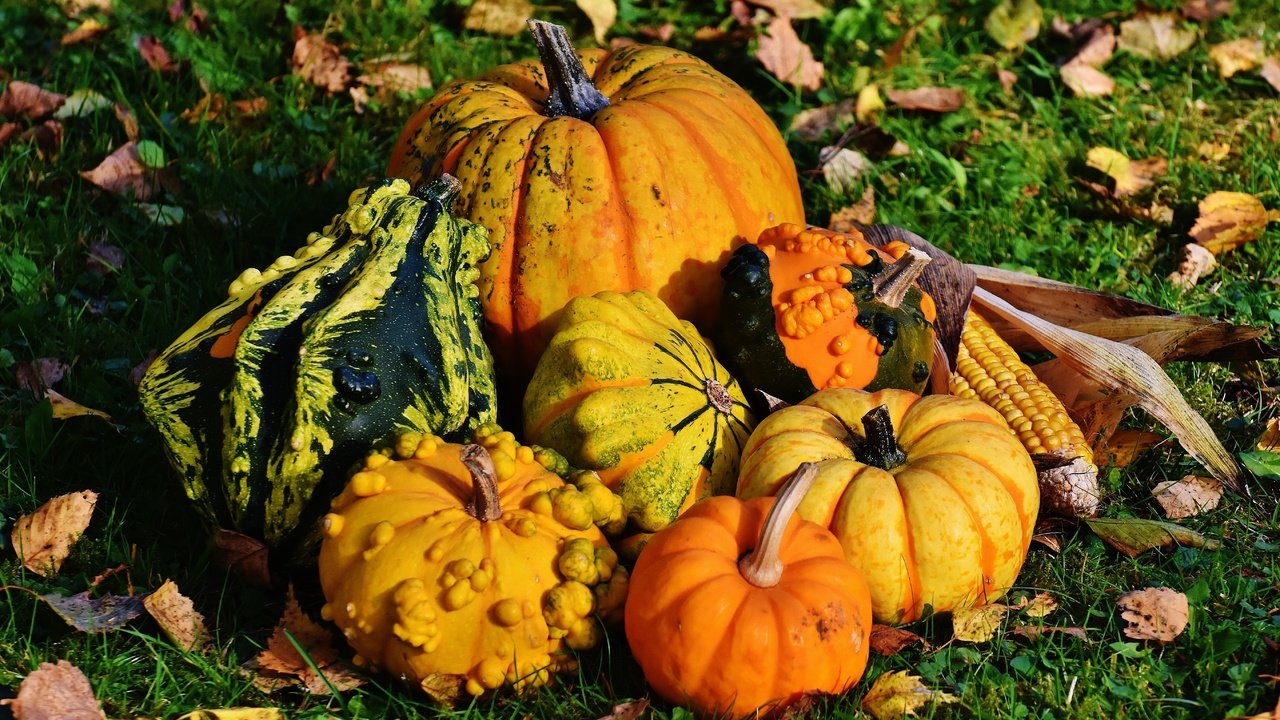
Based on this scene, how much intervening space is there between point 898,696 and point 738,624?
48 cm

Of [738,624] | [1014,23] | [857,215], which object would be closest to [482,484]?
[738,624]

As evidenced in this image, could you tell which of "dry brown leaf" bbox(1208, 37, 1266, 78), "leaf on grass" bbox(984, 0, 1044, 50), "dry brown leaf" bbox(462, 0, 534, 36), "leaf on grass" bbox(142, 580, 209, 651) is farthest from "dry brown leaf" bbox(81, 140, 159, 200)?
"dry brown leaf" bbox(1208, 37, 1266, 78)

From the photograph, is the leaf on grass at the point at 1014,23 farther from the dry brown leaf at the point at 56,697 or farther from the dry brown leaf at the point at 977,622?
the dry brown leaf at the point at 56,697

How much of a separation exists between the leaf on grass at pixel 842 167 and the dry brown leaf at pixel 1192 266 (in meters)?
1.35

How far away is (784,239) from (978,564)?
47.9 inches

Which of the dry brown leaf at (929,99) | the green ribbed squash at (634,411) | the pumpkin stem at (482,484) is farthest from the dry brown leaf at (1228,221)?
the pumpkin stem at (482,484)

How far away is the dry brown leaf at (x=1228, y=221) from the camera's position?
4891 millimetres

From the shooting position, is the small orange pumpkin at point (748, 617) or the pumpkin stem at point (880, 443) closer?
the small orange pumpkin at point (748, 617)

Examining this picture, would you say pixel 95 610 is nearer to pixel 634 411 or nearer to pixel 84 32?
pixel 634 411

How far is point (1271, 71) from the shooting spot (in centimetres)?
600

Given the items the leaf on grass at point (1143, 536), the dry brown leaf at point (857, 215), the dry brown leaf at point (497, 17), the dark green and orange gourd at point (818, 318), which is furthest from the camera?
the dry brown leaf at point (497, 17)

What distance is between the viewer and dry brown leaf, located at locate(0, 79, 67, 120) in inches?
205

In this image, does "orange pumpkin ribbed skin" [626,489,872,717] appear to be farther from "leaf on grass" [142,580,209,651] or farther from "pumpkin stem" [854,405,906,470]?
"leaf on grass" [142,580,209,651]

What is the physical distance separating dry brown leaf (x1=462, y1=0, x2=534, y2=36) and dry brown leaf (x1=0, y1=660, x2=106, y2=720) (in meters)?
4.06
